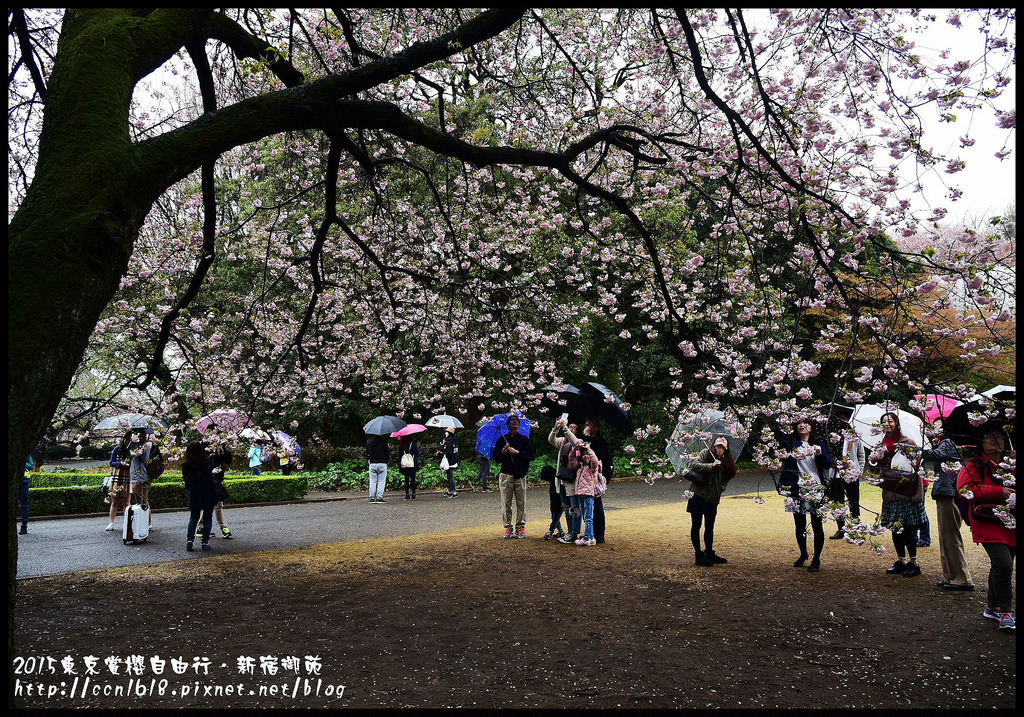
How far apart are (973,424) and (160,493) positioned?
50.6 ft

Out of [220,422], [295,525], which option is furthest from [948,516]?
[295,525]

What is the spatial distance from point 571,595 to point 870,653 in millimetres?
2670

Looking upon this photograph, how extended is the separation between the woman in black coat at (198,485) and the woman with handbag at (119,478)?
863mm

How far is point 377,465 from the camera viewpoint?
51.2ft

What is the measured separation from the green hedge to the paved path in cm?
45

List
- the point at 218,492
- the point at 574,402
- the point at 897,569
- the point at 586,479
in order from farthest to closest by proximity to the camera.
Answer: the point at 574,402 → the point at 218,492 → the point at 586,479 → the point at 897,569

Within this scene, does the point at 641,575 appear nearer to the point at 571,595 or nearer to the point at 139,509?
the point at 571,595

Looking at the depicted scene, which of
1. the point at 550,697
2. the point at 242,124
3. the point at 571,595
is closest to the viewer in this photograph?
the point at 550,697

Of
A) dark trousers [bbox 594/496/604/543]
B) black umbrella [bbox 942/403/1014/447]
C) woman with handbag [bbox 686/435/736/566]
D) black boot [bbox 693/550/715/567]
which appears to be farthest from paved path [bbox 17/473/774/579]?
black umbrella [bbox 942/403/1014/447]

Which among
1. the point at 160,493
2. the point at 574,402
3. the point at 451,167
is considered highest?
the point at 451,167

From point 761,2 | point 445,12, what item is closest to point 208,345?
point 445,12

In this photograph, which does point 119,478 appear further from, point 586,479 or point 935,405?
point 935,405

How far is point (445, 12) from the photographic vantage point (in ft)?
Answer: 25.6

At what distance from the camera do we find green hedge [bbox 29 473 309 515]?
13.6 meters
